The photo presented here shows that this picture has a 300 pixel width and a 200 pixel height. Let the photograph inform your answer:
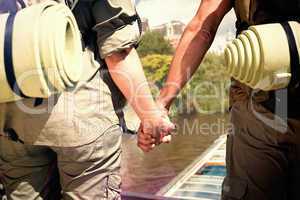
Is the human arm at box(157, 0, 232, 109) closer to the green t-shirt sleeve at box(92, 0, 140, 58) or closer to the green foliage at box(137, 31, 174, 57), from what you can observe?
the green t-shirt sleeve at box(92, 0, 140, 58)

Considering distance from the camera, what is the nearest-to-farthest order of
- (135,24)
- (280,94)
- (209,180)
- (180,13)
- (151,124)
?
1. (280,94)
2. (135,24)
3. (151,124)
4. (209,180)
5. (180,13)

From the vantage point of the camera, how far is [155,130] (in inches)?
46.4

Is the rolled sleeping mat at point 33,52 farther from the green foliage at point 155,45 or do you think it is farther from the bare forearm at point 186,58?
the green foliage at point 155,45

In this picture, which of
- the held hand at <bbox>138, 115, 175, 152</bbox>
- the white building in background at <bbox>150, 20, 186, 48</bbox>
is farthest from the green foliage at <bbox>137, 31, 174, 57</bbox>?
the held hand at <bbox>138, 115, 175, 152</bbox>

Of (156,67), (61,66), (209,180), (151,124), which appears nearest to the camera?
(61,66)

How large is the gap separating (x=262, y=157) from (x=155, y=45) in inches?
227

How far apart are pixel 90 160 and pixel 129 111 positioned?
0.63 feet

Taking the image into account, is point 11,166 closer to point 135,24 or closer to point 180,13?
point 135,24

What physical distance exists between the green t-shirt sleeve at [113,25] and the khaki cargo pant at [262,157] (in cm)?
33

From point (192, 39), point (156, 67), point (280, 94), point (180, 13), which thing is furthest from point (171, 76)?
point (180, 13)

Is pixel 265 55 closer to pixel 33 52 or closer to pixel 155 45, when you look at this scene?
pixel 33 52

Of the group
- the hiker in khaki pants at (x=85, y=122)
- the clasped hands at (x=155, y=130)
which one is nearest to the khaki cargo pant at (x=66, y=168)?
the hiker in khaki pants at (x=85, y=122)

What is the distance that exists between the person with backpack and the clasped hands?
7.4 inches

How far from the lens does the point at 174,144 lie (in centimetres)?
672
